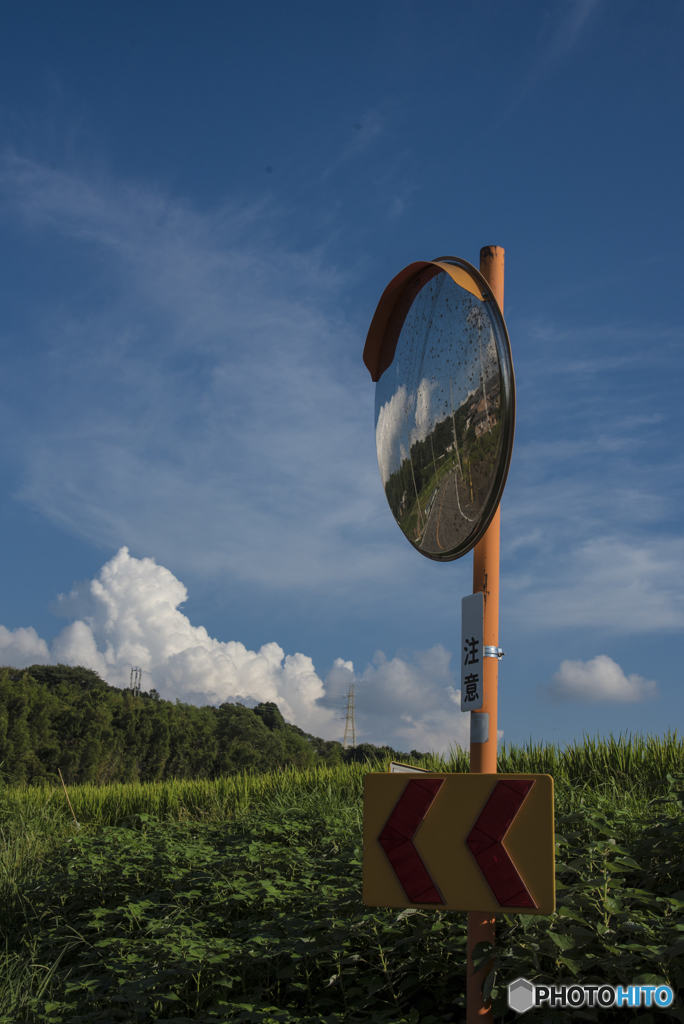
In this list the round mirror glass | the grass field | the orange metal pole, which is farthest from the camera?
the grass field

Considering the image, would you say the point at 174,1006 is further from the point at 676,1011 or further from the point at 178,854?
the point at 676,1011

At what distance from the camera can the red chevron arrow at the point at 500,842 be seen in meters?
2.34

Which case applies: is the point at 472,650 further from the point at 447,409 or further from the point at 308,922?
the point at 308,922

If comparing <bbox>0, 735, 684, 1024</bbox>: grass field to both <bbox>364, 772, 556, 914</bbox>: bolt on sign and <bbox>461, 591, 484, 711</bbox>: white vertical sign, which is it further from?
<bbox>461, 591, 484, 711</bbox>: white vertical sign

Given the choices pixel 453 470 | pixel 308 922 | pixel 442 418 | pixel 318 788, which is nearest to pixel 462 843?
pixel 453 470

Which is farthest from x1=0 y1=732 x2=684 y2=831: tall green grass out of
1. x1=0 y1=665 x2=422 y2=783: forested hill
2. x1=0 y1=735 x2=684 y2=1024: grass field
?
x1=0 y1=665 x2=422 y2=783: forested hill

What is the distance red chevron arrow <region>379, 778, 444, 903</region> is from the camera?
2.44 m

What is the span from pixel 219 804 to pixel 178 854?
4329mm

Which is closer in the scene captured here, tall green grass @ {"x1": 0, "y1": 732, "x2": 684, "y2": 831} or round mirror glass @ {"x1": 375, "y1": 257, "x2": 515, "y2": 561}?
round mirror glass @ {"x1": 375, "y1": 257, "x2": 515, "y2": 561}

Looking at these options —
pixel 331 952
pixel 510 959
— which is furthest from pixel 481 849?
pixel 331 952

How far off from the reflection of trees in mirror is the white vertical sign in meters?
0.29

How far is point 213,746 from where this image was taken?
1467 inches

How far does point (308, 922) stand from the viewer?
466 cm

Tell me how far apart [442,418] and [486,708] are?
3.97ft
